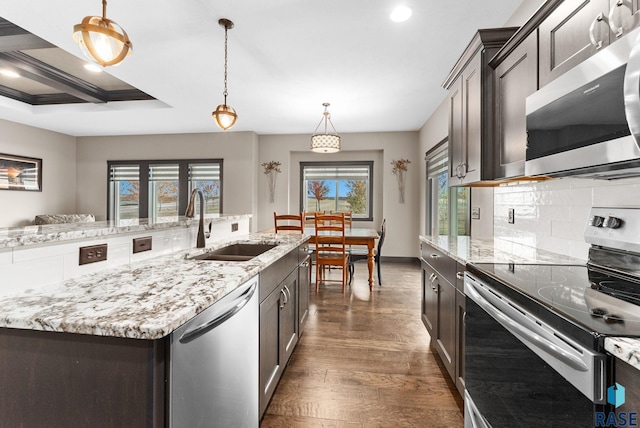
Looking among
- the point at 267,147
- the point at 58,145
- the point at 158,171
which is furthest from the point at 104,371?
the point at 58,145

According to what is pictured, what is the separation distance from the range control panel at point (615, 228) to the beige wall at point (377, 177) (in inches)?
184

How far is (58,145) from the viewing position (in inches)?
242

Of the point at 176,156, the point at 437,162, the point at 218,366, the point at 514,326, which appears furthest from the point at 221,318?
the point at 176,156

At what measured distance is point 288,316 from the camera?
79.4 inches

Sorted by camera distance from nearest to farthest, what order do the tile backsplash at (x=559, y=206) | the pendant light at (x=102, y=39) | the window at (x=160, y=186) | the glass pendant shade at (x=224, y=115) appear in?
the tile backsplash at (x=559, y=206) → the pendant light at (x=102, y=39) → the glass pendant shade at (x=224, y=115) → the window at (x=160, y=186)

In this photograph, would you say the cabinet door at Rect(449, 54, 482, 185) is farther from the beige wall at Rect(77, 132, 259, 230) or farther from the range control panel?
the beige wall at Rect(77, 132, 259, 230)

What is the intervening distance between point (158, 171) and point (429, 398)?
6468mm

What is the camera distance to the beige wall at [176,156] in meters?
6.12

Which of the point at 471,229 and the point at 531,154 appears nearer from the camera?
the point at 531,154

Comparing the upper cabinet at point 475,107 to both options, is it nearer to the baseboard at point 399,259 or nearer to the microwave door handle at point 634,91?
the microwave door handle at point 634,91

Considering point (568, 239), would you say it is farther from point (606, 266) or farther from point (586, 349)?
point (586, 349)

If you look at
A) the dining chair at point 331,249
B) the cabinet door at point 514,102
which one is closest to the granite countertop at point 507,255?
the cabinet door at point 514,102

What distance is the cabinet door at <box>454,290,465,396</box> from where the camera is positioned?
1597 mm

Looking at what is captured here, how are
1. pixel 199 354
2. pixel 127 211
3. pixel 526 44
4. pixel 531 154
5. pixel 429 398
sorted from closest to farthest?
pixel 199 354 < pixel 531 154 < pixel 526 44 < pixel 429 398 < pixel 127 211
